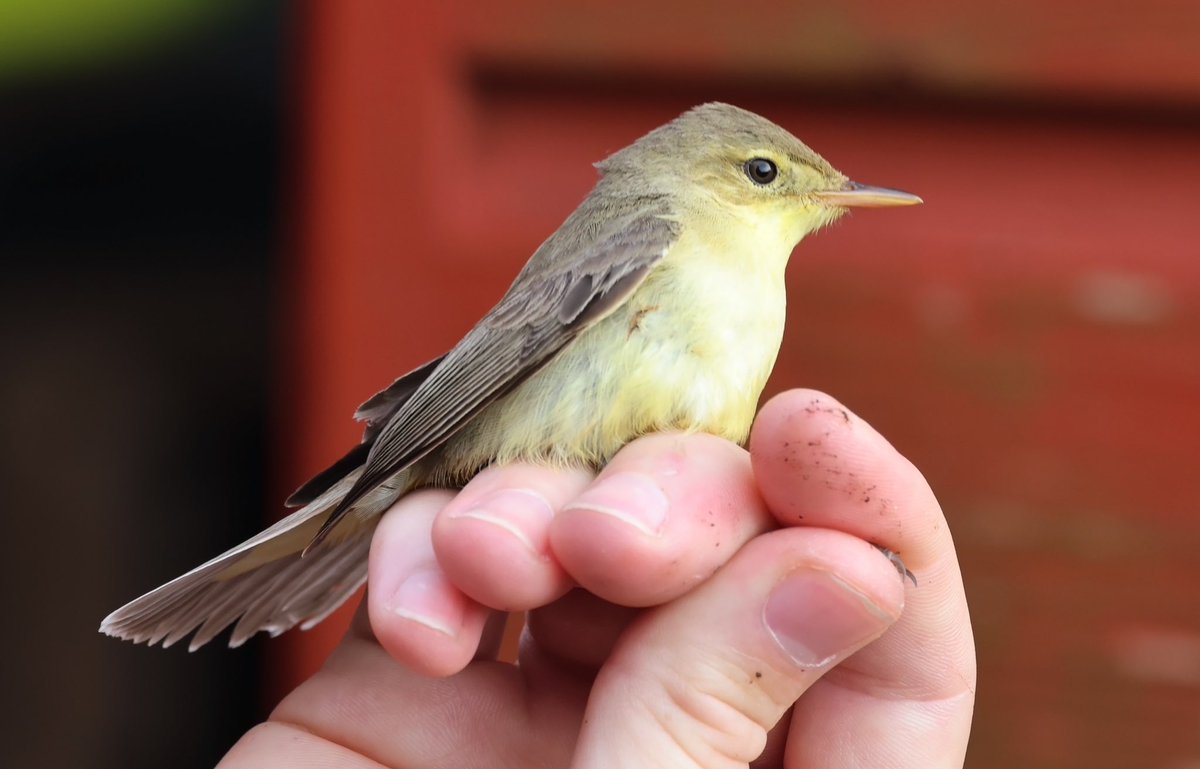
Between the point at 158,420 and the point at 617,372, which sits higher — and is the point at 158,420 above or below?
below

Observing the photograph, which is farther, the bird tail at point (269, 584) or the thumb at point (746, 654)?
the bird tail at point (269, 584)

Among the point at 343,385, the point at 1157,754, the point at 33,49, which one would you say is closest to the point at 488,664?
the point at 343,385

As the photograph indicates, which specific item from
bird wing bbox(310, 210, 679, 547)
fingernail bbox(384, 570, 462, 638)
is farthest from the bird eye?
fingernail bbox(384, 570, 462, 638)

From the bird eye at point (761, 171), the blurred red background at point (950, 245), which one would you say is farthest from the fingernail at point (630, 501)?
the blurred red background at point (950, 245)

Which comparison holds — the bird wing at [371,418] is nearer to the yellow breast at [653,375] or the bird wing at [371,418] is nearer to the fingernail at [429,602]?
the yellow breast at [653,375]

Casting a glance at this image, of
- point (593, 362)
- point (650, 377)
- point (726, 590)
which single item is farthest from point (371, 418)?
point (726, 590)

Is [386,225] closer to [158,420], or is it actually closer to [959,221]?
[959,221]

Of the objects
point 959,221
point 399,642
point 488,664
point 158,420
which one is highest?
point 959,221
